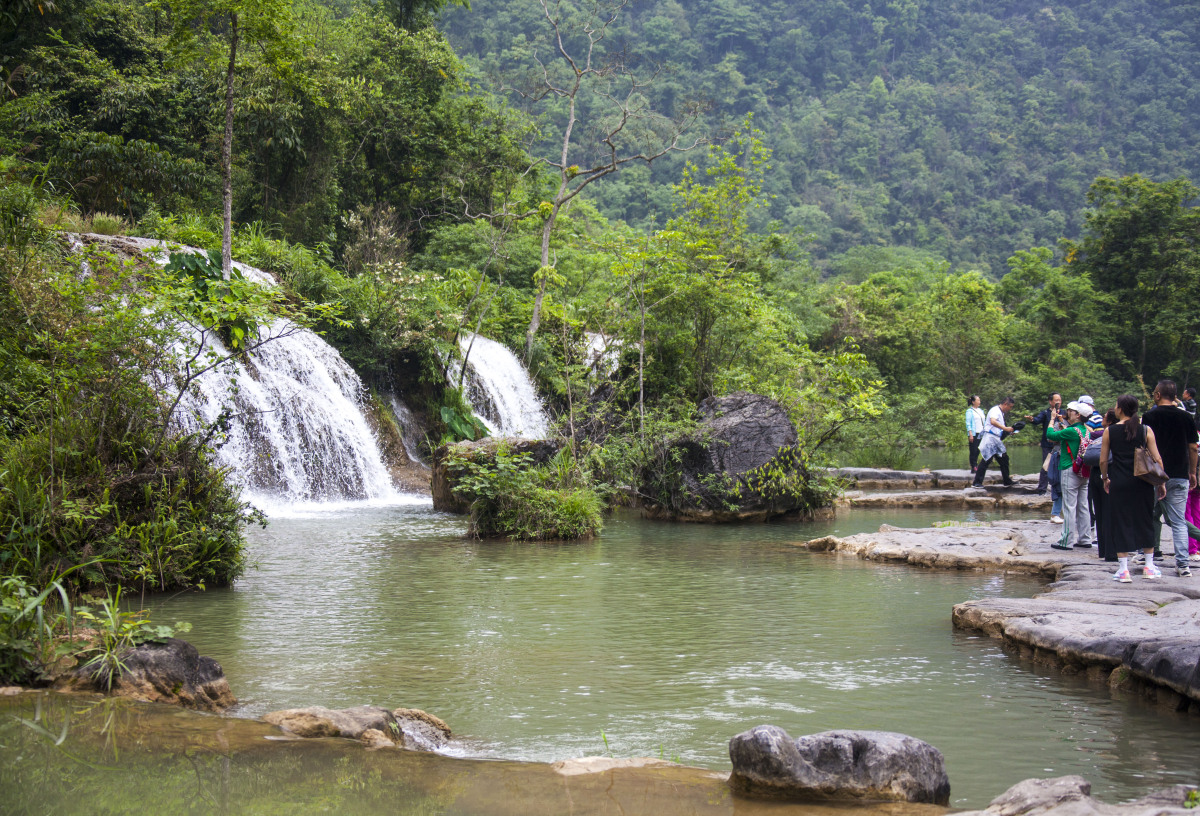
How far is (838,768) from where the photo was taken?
3.82 meters

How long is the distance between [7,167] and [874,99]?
77198 mm

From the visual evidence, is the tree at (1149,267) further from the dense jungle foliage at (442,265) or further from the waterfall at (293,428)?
the waterfall at (293,428)

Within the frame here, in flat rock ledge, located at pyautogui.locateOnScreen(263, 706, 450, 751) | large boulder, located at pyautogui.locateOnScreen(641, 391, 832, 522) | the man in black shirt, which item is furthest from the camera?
large boulder, located at pyautogui.locateOnScreen(641, 391, 832, 522)

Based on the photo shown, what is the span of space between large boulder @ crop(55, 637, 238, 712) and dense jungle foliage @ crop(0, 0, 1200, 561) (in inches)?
78.4

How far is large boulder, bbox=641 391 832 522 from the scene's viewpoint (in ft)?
47.2

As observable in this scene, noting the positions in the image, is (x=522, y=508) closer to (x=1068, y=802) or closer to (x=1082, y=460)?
(x=1082, y=460)

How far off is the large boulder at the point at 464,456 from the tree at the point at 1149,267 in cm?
3038

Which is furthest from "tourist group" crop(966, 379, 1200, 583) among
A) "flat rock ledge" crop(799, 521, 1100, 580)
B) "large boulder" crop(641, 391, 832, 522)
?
"large boulder" crop(641, 391, 832, 522)

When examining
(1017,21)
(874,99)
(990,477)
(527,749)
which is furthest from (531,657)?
(1017,21)

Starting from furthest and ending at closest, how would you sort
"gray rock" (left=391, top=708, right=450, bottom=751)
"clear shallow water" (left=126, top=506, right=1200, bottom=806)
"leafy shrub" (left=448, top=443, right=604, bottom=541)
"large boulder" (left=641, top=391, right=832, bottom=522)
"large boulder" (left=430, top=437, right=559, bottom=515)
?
"large boulder" (left=641, top=391, right=832, bottom=522) → "large boulder" (left=430, top=437, right=559, bottom=515) → "leafy shrub" (left=448, top=443, right=604, bottom=541) → "clear shallow water" (left=126, top=506, right=1200, bottom=806) → "gray rock" (left=391, top=708, right=450, bottom=751)

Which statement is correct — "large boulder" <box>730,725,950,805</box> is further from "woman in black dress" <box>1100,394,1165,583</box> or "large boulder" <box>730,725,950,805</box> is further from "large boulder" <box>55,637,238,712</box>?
"woman in black dress" <box>1100,394,1165,583</box>

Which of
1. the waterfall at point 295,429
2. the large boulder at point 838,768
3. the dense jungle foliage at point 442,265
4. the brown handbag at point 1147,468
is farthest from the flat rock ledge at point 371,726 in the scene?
the waterfall at point 295,429

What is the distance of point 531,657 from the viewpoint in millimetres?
6312

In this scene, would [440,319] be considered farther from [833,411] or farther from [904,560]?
[904,560]
